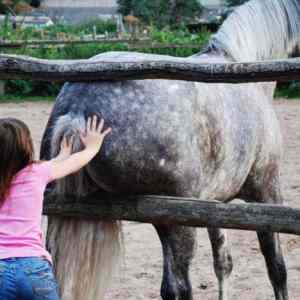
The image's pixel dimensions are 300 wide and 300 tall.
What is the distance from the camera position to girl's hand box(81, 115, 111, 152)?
9.98 ft

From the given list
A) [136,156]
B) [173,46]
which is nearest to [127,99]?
[136,156]

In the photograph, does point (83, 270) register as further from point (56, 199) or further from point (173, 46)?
point (173, 46)

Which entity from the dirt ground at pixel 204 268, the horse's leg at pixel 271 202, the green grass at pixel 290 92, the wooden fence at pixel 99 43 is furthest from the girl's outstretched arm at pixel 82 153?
the wooden fence at pixel 99 43

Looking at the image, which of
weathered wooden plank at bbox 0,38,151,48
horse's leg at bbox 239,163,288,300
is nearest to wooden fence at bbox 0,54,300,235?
horse's leg at bbox 239,163,288,300

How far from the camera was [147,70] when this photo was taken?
10.0 ft

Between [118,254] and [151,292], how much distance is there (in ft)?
4.47

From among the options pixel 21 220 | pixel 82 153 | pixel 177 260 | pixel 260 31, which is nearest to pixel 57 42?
pixel 260 31

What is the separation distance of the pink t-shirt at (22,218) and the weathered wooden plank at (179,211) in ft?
1.90

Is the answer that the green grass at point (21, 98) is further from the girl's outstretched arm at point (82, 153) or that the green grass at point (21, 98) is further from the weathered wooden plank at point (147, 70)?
the girl's outstretched arm at point (82, 153)

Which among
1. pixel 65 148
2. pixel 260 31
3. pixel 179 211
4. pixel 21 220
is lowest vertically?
pixel 179 211

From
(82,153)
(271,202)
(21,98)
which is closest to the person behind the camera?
(82,153)

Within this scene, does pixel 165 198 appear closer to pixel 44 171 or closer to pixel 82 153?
pixel 82 153

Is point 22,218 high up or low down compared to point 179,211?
up

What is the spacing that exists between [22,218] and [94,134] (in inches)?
20.3
